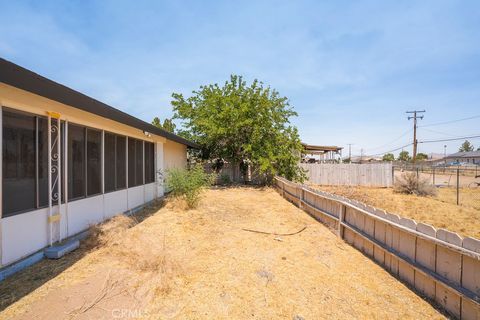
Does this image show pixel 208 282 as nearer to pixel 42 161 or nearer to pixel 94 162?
pixel 42 161

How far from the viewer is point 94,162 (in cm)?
570

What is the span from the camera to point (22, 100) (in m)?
3.71

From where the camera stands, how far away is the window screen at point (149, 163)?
9.05 meters

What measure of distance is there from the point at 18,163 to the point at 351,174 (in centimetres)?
1795

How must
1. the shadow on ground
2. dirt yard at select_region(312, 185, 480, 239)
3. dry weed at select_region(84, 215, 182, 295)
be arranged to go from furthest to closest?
dirt yard at select_region(312, 185, 480, 239)
dry weed at select_region(84, 215, 182, 295)
the shadow on ground

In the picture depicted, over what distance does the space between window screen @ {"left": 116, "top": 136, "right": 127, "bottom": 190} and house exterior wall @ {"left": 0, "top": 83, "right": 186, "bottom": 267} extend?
Result: 20 centimetres

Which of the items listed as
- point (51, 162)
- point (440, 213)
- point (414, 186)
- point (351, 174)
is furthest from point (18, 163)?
point (351, 174)

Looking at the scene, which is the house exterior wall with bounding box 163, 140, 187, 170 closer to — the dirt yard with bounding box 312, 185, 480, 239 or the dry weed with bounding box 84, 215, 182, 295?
the dry weed with bounding box 84, 215, 182, 295

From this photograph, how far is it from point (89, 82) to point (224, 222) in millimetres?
12005

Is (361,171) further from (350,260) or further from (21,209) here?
(21,209)

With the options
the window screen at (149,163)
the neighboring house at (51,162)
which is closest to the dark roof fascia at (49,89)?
the neighboring house at (51,162)

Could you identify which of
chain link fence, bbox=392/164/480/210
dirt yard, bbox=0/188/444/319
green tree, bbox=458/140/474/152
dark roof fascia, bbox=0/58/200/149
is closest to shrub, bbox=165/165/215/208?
dirt yard, bbox=0/188/444/319

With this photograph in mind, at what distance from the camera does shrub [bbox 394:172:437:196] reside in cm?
1215

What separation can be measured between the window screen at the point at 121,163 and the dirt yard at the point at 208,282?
1887 millimetres
